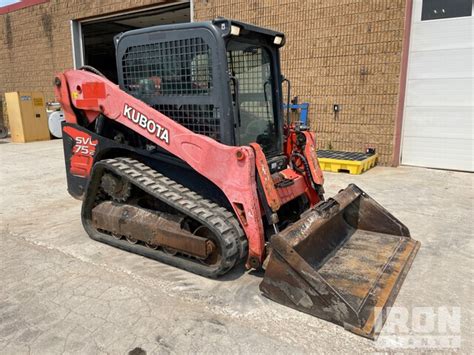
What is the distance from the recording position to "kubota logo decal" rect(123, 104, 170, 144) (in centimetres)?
367

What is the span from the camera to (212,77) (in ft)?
11.3

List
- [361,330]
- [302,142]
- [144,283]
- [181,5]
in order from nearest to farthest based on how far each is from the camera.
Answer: [361,330] < [144,283] < [302,142] < [181,5]

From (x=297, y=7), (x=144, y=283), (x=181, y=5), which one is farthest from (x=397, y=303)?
(x=181, y=5)

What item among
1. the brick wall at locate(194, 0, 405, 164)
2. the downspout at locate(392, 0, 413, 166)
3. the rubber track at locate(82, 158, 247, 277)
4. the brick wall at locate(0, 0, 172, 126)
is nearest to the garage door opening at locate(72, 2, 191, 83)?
the brick wall at locate(0, 0, 172, 126)

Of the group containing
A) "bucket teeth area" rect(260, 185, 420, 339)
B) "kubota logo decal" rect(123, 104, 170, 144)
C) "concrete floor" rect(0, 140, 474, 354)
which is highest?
"kubota logo decal" rect(123, 104, 170, 144)

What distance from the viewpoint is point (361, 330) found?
2641 millimetres

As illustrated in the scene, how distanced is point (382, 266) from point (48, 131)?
1312 cm

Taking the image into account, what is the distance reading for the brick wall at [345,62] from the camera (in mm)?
8133

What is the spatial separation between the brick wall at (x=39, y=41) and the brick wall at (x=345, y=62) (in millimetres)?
6657

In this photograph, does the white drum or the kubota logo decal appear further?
the white drum

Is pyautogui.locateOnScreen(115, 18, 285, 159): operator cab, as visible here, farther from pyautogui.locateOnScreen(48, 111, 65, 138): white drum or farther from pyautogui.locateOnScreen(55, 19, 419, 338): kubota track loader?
pyautogui.locateOnScreen(48, 111, 65, 138): white drum

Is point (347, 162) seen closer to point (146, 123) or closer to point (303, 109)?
point (303, 109)

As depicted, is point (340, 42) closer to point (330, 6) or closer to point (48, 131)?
point (330, 6)

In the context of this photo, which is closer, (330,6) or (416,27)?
→ (416,27)
